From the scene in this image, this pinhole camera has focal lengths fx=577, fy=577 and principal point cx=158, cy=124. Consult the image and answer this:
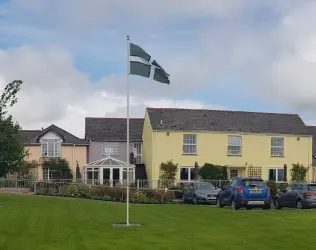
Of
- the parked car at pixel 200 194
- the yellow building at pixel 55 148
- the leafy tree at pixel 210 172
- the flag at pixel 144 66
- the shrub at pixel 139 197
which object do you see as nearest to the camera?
the flag at pixel 144 66

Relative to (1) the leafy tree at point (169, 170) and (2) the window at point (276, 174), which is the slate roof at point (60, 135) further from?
(2) the window at point (276, 174)

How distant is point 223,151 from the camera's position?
180 feet

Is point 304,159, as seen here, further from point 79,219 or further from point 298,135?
point 79,219

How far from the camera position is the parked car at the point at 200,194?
112 feet

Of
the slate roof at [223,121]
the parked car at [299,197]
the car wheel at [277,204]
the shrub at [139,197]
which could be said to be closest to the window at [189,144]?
the slate roof at [223,121]

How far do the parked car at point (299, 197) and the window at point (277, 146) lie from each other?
2703 centimetres

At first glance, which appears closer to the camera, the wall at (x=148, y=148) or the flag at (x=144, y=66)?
the flag at (x=144, y=66)

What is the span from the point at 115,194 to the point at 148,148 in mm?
20421

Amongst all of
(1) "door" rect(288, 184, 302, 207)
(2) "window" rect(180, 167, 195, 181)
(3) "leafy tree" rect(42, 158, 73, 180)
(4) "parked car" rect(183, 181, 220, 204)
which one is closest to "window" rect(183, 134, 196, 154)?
(2) "window" rect(180, 167, 195, 181)

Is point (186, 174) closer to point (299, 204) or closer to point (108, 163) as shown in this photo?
point (108, 163)

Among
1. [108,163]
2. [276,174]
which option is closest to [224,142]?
[276,174]

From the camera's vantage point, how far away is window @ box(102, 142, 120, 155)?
59.6 meters

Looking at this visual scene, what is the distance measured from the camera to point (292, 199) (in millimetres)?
28672

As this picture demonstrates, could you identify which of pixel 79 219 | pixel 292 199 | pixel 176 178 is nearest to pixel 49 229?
pixel 79 219
